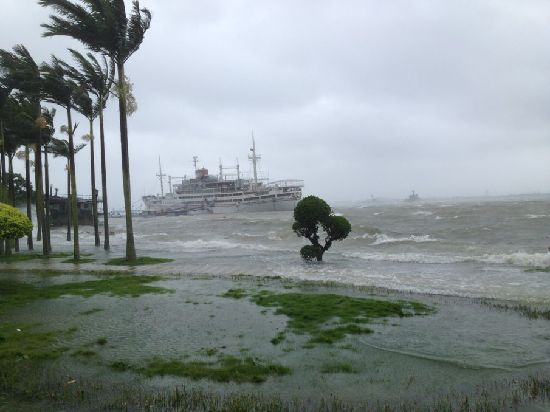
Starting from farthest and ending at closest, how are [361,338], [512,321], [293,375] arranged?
[512,321] < [361,338] < [293,375]

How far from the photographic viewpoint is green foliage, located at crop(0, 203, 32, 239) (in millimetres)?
14391

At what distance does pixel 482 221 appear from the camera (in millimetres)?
41656

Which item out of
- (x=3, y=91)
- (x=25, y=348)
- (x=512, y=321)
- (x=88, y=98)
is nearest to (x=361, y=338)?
(x=512, y=321)

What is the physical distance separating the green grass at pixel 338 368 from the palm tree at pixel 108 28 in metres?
15.5

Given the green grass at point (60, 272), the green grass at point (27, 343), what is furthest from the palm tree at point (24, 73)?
the green grass at point (27, 343)

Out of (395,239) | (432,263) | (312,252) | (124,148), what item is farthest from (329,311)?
(395,239)

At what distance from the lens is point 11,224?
14562 millimetres

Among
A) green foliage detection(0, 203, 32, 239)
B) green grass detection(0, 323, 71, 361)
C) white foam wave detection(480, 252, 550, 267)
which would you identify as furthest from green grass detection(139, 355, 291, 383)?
white foam wave detection(480, 252, 550, 267)

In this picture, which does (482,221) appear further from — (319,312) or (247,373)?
(247,373)

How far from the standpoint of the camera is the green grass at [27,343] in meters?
7.03

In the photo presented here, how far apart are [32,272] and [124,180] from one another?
5.50m

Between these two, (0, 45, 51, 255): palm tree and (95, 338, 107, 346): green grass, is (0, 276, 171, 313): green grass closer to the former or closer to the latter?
(95, 338, 107, 346): green grass

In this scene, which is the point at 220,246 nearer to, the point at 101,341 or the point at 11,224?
the point at 11,224

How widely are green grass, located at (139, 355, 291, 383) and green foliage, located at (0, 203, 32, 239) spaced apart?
1044 centimetres
